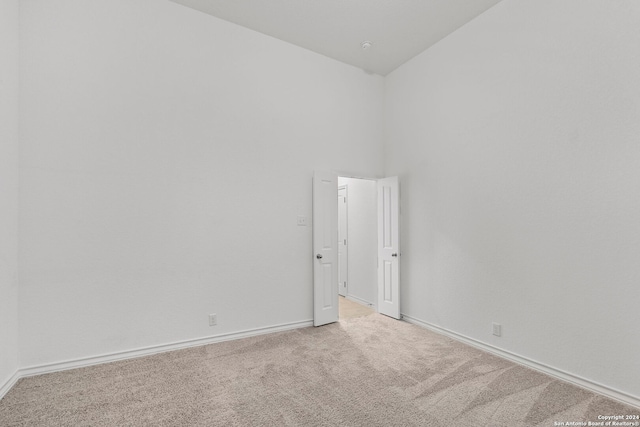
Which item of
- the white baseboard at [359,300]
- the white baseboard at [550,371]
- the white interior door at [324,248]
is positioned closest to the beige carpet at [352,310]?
the white baseboard at [359,300]

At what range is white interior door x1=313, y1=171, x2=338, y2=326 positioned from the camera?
159 inches

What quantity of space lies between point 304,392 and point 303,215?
7.09ft

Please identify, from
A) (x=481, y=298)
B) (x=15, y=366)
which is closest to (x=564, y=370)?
(x=481, y=298)

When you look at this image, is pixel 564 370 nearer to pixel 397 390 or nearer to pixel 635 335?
pixel 635 335

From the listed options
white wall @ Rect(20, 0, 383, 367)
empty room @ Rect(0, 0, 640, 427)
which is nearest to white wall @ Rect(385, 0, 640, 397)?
empty room @ Rect(0, 0, 640, 427)

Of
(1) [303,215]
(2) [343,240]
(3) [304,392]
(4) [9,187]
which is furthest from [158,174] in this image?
(2) [343,240]

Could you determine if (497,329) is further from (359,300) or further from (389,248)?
(359,300)

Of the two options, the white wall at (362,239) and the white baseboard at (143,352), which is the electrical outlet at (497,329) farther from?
the white baseboard at (143,352)

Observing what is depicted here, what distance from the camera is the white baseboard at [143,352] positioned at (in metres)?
2.68

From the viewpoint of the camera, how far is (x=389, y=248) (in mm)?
4449

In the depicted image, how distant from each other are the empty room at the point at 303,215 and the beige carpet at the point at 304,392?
0.08ft

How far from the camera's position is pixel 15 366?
2588 millimetres

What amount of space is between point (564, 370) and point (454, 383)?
0.99 metres

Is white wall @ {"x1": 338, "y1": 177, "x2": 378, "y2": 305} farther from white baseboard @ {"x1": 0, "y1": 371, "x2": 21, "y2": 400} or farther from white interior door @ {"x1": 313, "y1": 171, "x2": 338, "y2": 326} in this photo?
white baseboard @ {"x1": 0, "y1": 371, "x2": 21, "y2": 400}
